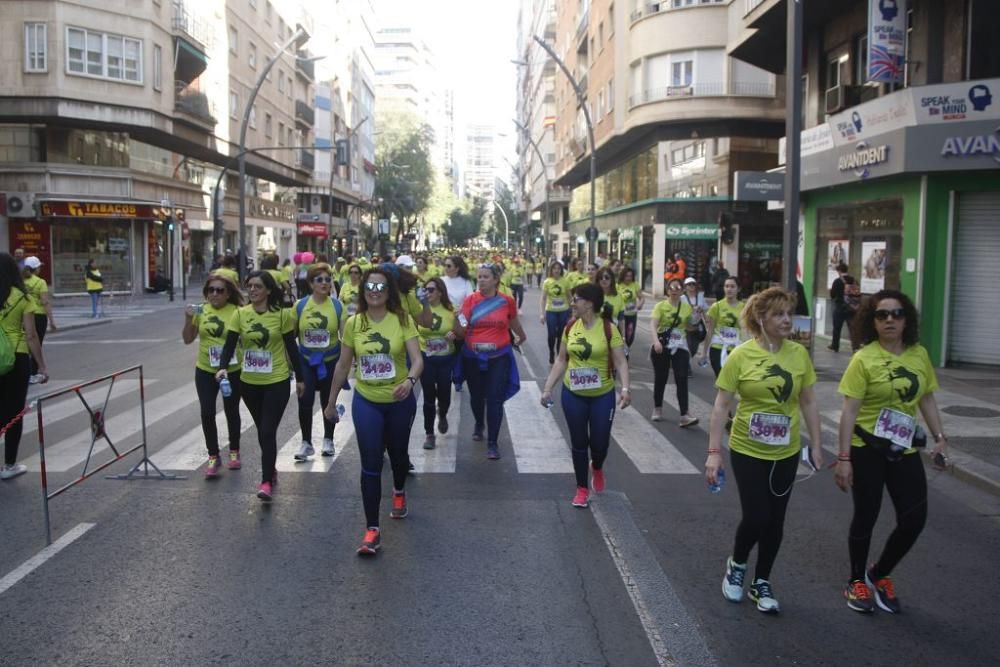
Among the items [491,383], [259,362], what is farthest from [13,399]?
[491,383]

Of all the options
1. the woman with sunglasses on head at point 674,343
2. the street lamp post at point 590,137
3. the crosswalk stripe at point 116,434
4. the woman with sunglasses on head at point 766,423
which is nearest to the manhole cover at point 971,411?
the woman with sunglasses on head at point 674,343

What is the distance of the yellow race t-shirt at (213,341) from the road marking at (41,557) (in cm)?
167

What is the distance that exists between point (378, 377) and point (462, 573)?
1303 millimetres

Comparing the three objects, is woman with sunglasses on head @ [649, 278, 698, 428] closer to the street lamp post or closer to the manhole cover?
the manhole cover

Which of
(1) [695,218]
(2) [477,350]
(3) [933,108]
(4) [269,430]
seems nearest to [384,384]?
(4) [269,430]

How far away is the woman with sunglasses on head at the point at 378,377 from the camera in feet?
18.3

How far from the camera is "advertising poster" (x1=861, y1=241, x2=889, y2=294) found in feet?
54.3

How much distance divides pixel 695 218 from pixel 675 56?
5.84m

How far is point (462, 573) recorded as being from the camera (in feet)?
17.1

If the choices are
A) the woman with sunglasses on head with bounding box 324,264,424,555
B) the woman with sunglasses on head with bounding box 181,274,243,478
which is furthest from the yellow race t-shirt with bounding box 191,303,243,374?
the woman with sunglasses on head with bounding box 324,264,424,555

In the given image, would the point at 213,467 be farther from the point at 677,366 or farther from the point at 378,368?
the point at 677,366

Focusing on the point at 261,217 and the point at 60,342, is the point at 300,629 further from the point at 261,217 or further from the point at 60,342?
the point at 261,217

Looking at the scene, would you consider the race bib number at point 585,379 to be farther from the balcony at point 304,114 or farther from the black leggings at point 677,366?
the balcony at point 304,114

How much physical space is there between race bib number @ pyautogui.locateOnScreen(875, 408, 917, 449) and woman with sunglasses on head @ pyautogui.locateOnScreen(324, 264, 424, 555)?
2.71 m
